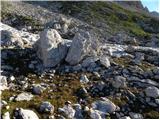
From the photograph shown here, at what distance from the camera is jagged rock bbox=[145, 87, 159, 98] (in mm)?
19531

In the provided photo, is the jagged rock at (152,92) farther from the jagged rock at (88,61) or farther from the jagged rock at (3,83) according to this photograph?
the jagged rock at (3,83)

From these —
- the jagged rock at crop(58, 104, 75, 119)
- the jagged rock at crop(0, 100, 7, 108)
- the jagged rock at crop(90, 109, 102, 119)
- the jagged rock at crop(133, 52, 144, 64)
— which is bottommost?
the jagged rock at crop(90, 109, 102, 119)

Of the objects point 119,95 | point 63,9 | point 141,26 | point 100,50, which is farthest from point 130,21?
point 119,95

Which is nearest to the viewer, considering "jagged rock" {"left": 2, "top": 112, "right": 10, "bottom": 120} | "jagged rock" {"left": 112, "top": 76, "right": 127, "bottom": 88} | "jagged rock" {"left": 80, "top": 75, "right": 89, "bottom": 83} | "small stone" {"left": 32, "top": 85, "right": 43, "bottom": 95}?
"jagged rock" {"left": 2, "top": 112, "right": 10, "bottom": 120}

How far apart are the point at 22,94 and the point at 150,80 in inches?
252

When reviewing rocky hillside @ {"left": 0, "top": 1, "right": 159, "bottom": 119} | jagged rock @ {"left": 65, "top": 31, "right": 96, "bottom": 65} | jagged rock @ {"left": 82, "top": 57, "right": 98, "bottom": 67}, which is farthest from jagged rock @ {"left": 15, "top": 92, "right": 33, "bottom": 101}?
jagged rock @ {"left": 82, "top": 57, "right": 98, "bottom": 67}

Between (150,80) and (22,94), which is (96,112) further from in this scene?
(150,80)

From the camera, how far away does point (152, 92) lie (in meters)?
19.6

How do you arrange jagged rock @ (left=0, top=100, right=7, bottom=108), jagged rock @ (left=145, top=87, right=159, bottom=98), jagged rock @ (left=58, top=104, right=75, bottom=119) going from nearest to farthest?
jagged rock @ (left=0, top=100, right=7, bottom=108)
jagged rock @ (left=58, top=104, right=75, bottom=119)
jagged rock @ (left=145, top=87, right=159, bottom=98)

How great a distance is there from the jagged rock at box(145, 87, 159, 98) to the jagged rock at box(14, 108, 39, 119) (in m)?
5.60

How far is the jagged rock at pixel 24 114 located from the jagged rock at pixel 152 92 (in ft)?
18.4

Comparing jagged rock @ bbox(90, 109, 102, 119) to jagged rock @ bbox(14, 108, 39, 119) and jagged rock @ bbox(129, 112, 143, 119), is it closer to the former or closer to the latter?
jagged rock @ bbox(129, 112, 143, 119)

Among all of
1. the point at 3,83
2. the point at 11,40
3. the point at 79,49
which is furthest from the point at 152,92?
the point at 11,40

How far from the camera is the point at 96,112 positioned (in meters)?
17.5
